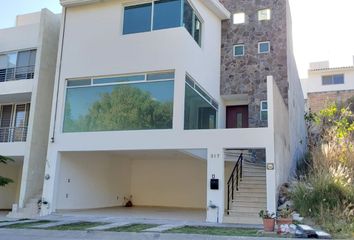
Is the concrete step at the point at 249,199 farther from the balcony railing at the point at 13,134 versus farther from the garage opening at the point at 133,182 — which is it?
the balcony railing at the point at 13,134

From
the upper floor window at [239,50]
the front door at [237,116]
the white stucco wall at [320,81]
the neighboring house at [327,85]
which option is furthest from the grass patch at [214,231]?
the white stucco wall at [320,81]

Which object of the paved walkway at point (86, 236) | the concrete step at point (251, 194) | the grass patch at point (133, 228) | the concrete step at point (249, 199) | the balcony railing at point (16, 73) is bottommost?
the paved walkway at point (86, 236)

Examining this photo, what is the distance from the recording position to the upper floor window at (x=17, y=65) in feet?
54.0

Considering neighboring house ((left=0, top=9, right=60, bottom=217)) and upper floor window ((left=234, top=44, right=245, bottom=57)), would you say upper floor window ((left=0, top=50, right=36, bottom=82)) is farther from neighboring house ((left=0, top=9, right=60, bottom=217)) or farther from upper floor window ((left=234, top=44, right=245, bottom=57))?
upper floor window ((left=234, top=44, right=245, bottom=57))

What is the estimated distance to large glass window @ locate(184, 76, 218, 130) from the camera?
13.5 meters

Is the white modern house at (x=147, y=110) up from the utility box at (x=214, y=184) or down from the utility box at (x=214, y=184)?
up

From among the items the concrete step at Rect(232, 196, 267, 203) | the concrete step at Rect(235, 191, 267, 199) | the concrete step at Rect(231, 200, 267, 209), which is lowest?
the concrete step at Rect(231, 200, 267, 209)

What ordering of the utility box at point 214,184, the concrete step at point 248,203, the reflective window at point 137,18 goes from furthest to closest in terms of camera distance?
the reflective window at point 137,18, the concrete step at point 248,203, the utility box at point 214,184

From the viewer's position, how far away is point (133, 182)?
62.2ft

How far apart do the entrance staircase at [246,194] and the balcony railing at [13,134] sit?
9.36 m

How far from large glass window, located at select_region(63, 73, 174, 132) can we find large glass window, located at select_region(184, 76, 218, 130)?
0.70m

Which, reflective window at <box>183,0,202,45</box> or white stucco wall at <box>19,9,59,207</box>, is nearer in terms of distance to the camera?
reflective window at <box>183,0,202,45</box>

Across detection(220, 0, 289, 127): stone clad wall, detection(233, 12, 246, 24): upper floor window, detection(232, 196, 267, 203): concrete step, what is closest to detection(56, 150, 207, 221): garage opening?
detection(232, 196, 267, 203): concrete step

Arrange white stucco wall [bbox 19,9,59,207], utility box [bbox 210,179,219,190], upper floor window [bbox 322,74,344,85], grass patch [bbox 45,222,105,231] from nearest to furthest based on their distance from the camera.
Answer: grass patch [bbox 45,222,105,231]
utility box [bbox 210,179,219,190]
white stucco wall [bbox 19,9,59,207]
upper floor window [bbox 322,74,344,85]
